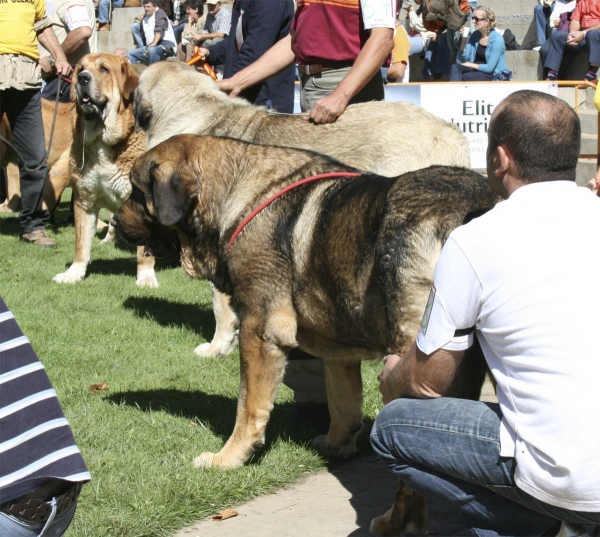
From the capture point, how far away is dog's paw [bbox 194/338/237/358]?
20.1 ft

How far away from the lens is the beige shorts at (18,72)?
9.07 meters

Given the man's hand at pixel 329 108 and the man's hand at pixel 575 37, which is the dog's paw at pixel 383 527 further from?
the man's hand at pixel 575 37

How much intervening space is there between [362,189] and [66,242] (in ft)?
23.6

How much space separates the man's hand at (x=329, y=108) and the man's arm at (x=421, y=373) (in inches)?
100

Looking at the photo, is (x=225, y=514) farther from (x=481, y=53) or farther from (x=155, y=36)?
(x=155, y=36)

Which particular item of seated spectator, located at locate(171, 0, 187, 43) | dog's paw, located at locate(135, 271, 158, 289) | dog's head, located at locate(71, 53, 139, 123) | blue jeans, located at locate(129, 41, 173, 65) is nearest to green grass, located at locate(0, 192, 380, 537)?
dog's paw, located at locate(135, 271, 158, 289)

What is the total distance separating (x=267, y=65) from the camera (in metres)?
6.14

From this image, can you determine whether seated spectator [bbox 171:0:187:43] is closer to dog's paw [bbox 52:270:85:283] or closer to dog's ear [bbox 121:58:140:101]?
dog's ear [bbox 121:58:140:101]

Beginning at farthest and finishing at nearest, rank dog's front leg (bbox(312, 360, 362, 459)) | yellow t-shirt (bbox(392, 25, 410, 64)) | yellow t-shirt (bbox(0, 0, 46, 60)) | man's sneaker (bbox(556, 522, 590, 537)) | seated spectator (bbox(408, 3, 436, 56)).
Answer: seated spectator (bbox(408, 3, 436, 56)) < yellow t-shirt (bbox(392, 25, 410, 64)) < yellow t-shirt (bbox(0, 0, 46, 60)) < dog's front leg (bbox(312, 360, 362, 459)) < man's sneaker (bbox(556, 522, 590, 537))

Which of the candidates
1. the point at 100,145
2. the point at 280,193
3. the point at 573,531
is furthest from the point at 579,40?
the point at 573,531

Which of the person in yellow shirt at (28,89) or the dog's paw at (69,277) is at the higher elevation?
the person in yellow shirt at (28,89)

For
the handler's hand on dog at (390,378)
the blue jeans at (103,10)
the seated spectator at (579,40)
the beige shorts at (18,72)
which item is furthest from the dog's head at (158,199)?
the blue jeans at (103,10)

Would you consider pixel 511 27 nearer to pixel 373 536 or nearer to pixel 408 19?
pixel 408 19

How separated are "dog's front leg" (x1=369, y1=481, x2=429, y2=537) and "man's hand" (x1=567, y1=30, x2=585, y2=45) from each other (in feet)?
42.1
